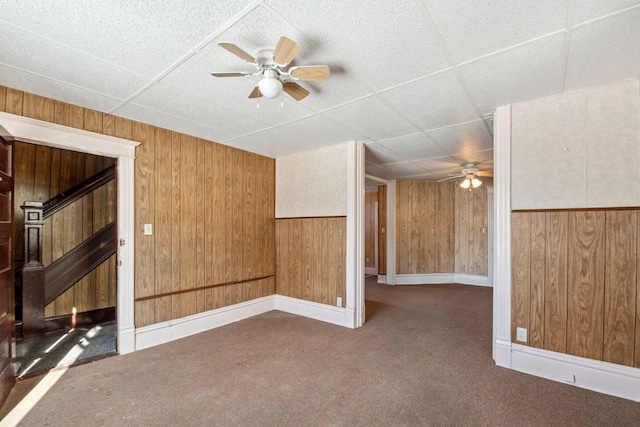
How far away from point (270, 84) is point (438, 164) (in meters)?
4.02

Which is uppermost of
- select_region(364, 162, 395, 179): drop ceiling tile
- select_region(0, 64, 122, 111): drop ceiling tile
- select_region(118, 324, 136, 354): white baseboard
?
select_region(0, 64, 122, 111): drop ceiling tile

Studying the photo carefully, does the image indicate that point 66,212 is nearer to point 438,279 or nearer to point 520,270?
point 520,270

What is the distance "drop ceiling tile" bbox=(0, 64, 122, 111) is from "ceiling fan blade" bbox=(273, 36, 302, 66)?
71.3 inches

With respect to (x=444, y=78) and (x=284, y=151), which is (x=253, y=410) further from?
(x=284, y=151)

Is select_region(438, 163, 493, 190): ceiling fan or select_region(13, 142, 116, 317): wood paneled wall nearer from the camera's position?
select_region(13, 142, 116, 317): wood paneled wall

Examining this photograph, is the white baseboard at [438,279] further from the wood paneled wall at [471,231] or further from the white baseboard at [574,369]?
the white baseboard at [574,369]

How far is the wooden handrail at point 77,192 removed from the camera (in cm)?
374

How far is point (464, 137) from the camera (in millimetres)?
3609

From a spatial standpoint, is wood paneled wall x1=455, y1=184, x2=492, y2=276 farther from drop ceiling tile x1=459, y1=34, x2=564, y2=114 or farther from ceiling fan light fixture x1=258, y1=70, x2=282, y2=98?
ceiling fan light fixture x1=258, y1=70, x2=282, y2=98

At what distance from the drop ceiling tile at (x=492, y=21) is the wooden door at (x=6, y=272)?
313 centimetres

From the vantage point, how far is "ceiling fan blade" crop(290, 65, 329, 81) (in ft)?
5.82

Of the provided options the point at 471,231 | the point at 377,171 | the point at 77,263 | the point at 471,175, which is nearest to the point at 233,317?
the point at 77,263

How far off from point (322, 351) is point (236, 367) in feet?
2.86

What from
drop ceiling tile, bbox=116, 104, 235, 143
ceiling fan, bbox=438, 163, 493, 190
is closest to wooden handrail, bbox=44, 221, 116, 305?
drop ceiling tile, bbox=116, 104, 235, 143
